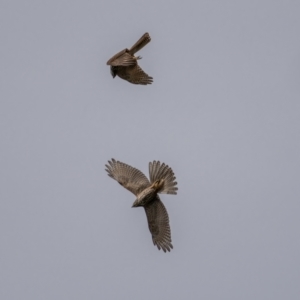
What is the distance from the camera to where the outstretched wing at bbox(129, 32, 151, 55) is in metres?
19.4

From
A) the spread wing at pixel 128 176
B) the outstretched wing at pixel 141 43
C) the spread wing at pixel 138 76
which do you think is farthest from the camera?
Answer: the spread wing at pixel 128 176

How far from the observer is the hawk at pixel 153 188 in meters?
19.5

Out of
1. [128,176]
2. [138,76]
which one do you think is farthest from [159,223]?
[138,76]

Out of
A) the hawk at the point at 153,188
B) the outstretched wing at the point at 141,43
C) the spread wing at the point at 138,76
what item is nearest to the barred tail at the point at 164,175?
the hawk at the point at 153,188

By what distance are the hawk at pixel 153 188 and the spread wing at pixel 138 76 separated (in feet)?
4.03

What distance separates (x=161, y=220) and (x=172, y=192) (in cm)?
88

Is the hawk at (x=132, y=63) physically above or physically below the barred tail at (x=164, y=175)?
above

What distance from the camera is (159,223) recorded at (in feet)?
66.5

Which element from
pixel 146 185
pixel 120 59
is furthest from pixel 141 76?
pixel 146 185

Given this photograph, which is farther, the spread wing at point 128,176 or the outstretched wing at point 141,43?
the spread wing at point 128,176

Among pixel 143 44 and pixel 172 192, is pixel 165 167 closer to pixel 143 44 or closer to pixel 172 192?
pixel 172 192

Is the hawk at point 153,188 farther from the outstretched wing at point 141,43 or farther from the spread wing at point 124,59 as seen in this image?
the outstretched wing at point 141,43

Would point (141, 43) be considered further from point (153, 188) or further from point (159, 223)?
point (159, 223)

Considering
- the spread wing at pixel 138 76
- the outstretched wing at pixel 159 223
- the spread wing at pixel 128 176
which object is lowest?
the outstretched wing at pixel 159 223
